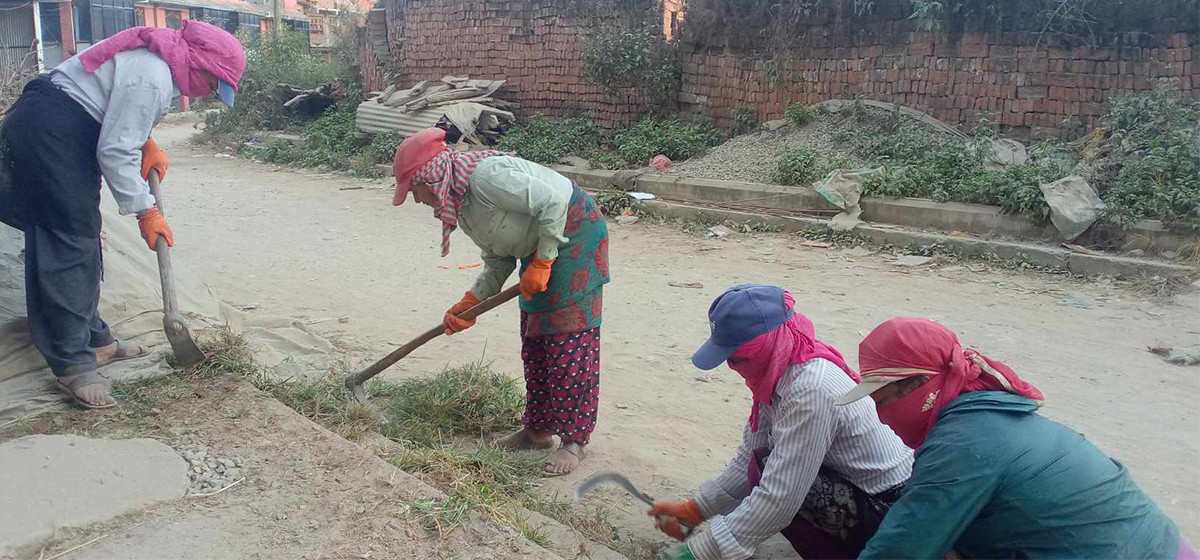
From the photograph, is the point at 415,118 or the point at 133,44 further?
the point at 415,118

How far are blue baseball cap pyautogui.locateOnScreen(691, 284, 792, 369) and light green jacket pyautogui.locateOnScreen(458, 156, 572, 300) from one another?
88cm

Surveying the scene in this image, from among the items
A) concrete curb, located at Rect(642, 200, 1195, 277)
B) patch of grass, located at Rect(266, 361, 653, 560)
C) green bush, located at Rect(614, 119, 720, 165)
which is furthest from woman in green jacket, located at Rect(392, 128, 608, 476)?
green bush, located at Rect(614, 119, 720, 165)

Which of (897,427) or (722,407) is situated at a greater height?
(897,427)

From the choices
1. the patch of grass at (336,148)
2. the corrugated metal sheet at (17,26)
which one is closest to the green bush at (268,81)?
the patch of grass at (336,148)

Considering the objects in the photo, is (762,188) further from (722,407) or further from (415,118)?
(415,118)

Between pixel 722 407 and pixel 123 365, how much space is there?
8.47 feet

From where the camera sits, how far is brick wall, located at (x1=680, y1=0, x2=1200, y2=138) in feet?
25.8

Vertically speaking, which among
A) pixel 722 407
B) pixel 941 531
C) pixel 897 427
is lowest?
pixel 722 407

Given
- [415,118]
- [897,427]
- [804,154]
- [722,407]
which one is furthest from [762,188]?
[897,427]

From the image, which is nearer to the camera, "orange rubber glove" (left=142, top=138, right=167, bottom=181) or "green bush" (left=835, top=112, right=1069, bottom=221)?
"orange rubber glove" (left=142, top=138, right=167, bottom=181)

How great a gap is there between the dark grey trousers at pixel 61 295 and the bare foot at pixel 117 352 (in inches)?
9.8

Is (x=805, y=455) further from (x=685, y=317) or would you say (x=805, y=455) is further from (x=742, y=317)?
(x=685, y=317)

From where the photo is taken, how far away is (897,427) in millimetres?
2059

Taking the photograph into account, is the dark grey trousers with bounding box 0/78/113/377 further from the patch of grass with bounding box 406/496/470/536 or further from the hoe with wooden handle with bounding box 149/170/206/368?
the patch of grass with bounding box 406/496/470/536
